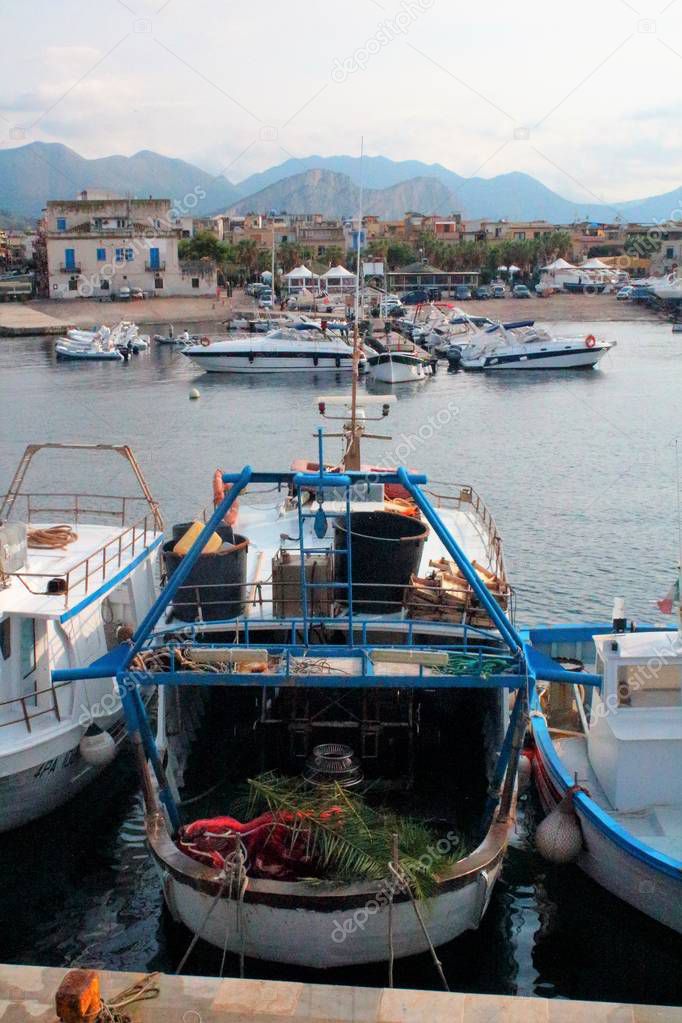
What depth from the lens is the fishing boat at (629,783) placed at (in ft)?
41.9

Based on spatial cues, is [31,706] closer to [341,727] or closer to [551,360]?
[341,727]

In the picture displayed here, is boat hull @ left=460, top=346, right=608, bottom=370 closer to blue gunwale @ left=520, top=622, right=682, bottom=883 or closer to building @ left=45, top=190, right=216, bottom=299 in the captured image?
building @ left=45, top=190, right=216, bottom=299

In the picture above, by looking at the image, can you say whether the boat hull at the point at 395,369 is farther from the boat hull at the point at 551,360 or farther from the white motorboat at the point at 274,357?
the boat hull at the point at 551,360

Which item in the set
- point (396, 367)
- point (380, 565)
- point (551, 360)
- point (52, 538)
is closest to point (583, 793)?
point (380, 565)

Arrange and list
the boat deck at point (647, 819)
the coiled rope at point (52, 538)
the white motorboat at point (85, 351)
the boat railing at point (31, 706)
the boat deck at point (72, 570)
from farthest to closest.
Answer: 1. the white motorboat at point (85, 351)
2. the coiled rope at point (52, 538)
3. the boat deck at point (72, 570)
4. the boat railing at point (31, 706)
5. the boat deck at point (647, 819)

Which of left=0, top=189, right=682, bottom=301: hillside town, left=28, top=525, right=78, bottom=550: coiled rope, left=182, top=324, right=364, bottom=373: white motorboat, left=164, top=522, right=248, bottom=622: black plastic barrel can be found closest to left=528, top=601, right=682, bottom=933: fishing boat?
left=164, top=522, right=248, bottom=622: black plastic barrel

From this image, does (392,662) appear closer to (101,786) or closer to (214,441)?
(101,786)

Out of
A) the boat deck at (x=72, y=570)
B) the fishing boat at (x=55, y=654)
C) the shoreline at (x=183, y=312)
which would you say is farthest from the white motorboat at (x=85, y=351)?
the fishing boat at (x=55, y=654)

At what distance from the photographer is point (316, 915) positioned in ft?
36.2

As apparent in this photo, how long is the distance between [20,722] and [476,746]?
6.36m

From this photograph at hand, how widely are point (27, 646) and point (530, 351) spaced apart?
6385cm

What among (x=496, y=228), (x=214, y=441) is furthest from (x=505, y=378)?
(x=496, y=228)

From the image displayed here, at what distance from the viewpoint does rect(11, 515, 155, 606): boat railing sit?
1536 cm

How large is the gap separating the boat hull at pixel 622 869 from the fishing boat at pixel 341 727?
121 centimetres
